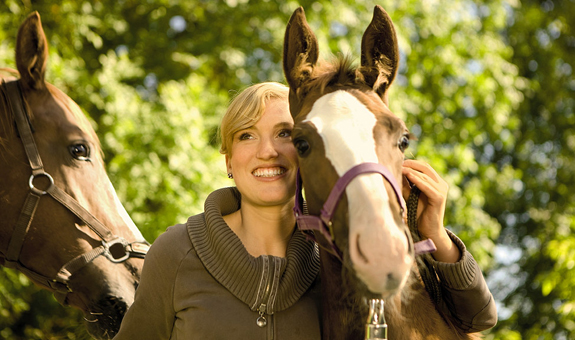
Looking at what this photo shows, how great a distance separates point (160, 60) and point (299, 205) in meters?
6.74

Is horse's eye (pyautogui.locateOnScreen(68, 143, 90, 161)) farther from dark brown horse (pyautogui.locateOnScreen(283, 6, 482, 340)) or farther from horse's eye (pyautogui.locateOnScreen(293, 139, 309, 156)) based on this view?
horse's eye (pyautogui.locateOnScreen(293, 139, 309, 156))

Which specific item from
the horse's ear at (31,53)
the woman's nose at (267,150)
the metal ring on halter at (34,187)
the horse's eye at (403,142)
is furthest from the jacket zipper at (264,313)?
the horse's ear at (31,53)

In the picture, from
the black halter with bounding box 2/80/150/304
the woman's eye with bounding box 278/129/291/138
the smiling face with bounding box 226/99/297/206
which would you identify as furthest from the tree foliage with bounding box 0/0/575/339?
the woman's eye with bounding box 278/129/291/138

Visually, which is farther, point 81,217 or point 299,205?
point 81,217

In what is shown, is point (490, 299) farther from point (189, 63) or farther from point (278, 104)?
point (189, 63)

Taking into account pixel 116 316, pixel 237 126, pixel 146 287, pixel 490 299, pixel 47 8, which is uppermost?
pixel 47 8

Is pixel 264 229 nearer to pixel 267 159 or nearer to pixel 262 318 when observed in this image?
pixel 267 159

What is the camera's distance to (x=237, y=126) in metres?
2.42

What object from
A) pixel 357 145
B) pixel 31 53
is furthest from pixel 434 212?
pixel 31 53

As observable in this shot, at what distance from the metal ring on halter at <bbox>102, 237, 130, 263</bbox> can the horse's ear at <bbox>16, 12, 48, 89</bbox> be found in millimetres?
1118

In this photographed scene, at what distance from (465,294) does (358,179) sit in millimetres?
754

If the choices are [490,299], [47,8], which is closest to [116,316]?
[490,299]

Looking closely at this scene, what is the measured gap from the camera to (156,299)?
227 centimetres

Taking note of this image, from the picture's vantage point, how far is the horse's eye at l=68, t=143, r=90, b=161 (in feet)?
10.6
